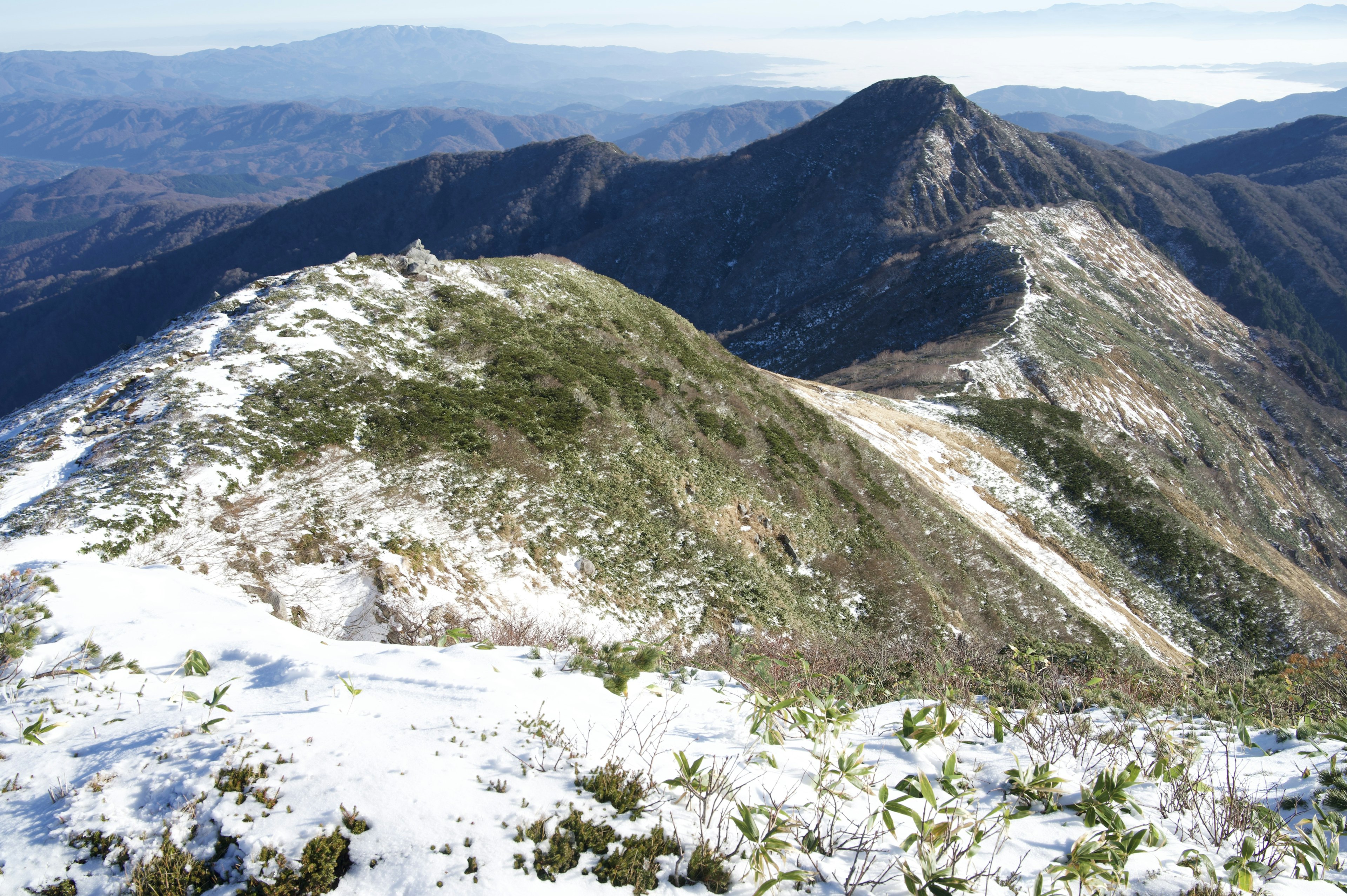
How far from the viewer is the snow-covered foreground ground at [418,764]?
18.6ft

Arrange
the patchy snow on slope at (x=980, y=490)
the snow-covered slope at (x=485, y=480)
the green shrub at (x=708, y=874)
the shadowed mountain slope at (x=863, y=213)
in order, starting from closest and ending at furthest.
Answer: the green shrub at (x=708, y=874) < the snow-covered slope at (x=485, y=480) < the patchy snow on slope at (x=980, y=490) < the shadowed mountain slope at (x=863, y=213)

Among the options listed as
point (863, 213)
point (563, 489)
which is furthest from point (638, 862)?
point (863, 213)

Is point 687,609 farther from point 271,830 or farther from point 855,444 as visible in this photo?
point 855,444

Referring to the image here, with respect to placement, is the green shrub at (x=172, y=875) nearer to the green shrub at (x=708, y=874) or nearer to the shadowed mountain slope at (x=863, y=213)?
the green shrub at (x=708, y=874)

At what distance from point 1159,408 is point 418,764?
292 ft

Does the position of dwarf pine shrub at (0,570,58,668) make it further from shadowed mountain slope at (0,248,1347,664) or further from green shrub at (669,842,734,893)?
green shrub at (669,842,734,893)

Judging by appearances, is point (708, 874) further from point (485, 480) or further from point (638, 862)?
point (485, 480)

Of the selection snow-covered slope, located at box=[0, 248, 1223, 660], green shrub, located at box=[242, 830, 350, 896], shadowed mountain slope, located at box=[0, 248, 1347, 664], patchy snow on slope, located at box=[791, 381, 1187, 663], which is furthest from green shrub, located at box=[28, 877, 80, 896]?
patchy snow on slope, located at box=[791, 381, 1187, 663]

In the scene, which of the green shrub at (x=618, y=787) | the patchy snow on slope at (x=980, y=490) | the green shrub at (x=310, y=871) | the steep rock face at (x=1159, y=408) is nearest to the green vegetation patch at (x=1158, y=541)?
the steep rock face at (x=1159, y=408)

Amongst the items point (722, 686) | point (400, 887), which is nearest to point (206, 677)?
point (400, 887)

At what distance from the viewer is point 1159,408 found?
72062mm

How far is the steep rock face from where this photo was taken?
4209cm

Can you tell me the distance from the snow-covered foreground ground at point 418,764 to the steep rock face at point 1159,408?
36745 mm

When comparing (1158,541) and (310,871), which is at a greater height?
(310,871)
